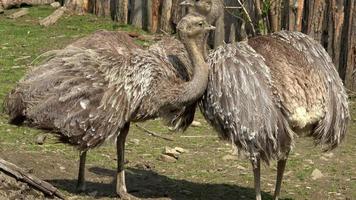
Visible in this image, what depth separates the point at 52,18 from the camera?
13.5m

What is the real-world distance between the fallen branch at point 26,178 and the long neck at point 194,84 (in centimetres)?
109

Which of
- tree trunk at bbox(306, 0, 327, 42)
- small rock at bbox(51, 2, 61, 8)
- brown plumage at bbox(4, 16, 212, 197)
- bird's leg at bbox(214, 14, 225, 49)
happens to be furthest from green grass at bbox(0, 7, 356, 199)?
small rock at bbox(51, 2, 61, 8)

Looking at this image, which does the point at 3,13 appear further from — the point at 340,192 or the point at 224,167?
the point at 340,192

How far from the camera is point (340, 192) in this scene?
7.12 meters

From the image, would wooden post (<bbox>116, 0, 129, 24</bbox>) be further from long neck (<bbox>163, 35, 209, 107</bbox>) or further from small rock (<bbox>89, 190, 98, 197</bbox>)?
long neck (<bbox>163, 35, 209, 107</bbox>)

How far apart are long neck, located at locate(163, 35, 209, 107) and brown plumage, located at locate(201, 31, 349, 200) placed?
7cm

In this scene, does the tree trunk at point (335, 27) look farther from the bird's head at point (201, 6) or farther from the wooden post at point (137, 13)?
the wooden post at point (137, 13)

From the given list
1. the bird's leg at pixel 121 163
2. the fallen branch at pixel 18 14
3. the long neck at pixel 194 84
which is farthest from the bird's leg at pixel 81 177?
the fallen branch at pixel 18 14

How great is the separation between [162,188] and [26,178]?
1319mm

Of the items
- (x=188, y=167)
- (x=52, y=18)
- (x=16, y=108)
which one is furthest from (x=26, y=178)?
(x=52, y=18)

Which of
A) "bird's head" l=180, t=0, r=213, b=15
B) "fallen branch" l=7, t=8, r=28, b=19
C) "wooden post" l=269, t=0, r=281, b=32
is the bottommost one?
"fallen branch" l=7, t=8, r=28, b=19

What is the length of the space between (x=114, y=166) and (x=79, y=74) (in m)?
1.42

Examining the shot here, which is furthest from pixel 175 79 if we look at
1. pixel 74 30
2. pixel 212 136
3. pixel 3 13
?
pixel 3 13

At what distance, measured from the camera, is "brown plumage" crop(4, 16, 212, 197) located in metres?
6.33
